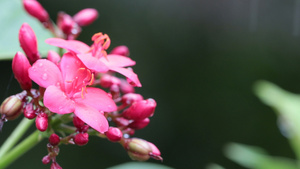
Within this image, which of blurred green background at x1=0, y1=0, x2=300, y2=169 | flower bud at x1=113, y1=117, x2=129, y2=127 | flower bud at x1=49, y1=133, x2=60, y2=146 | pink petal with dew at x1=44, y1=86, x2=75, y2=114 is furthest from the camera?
blurred green background at x1=0, y1=0, x2=300, y2=169

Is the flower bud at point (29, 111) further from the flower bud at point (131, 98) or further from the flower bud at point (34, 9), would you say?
the flower bud at point (34, 9)

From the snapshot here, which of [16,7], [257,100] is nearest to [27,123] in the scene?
[16,7]

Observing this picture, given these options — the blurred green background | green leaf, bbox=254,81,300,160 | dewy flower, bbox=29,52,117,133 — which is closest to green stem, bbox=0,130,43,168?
dewy flower, bbox=29,52,117,133

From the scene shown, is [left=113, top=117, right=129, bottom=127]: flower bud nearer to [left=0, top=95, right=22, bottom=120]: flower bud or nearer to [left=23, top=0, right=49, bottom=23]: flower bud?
[left=0, top=95, right=22, bottom=120]: flower bud

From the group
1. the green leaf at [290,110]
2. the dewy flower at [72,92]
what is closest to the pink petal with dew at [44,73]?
the dewy flower at [72,92]

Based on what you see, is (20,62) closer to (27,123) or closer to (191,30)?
(27,123)

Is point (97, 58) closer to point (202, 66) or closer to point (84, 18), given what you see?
point (84, 18)
